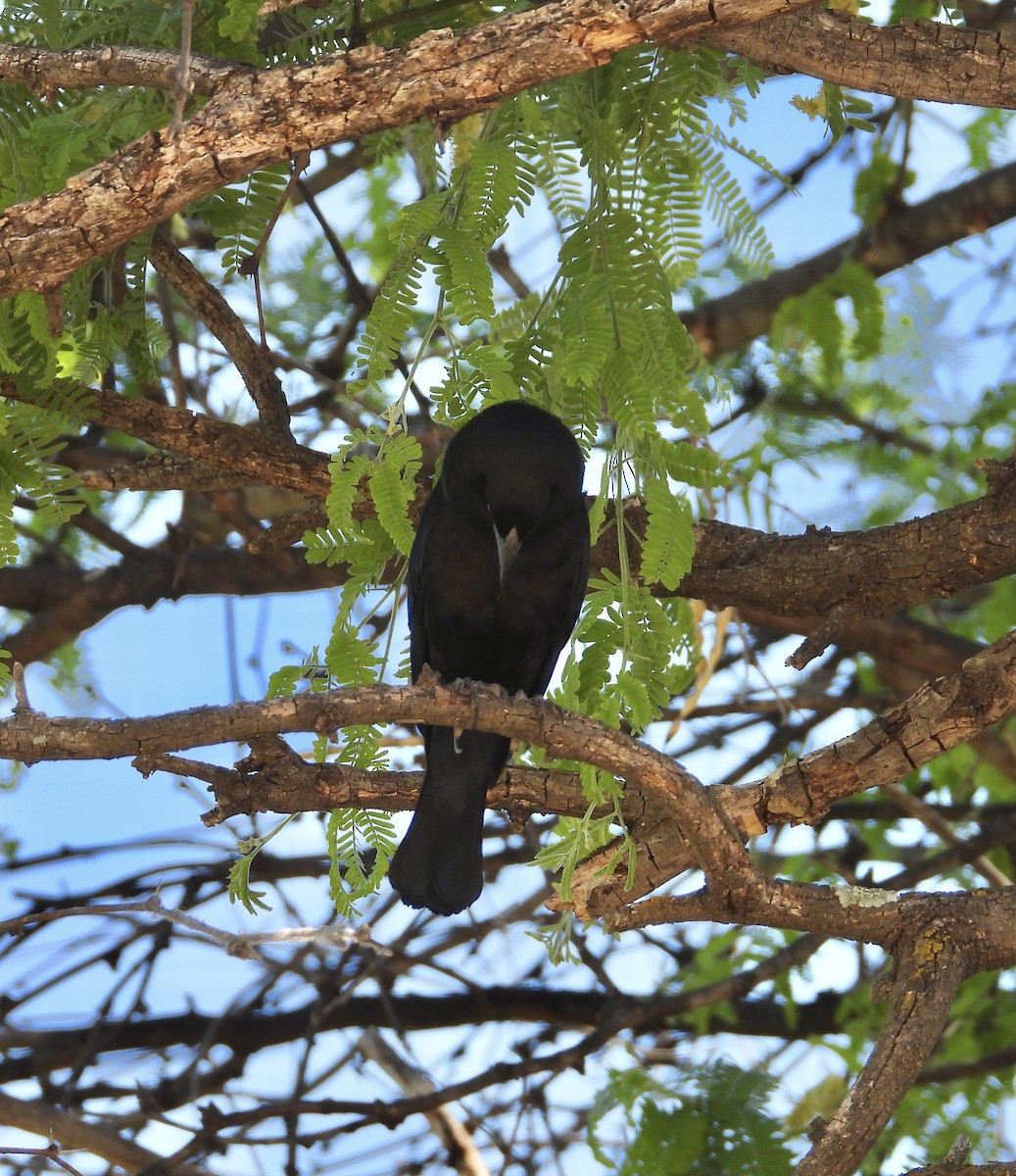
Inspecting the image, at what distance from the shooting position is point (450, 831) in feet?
13.8

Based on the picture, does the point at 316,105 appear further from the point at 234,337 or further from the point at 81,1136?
the point at 81,1136

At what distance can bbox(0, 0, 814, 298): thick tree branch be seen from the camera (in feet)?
9.61

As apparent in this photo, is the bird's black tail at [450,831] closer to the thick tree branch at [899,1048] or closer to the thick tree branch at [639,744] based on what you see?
the thick tree branch at [639,744]

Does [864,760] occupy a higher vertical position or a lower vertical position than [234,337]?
lower

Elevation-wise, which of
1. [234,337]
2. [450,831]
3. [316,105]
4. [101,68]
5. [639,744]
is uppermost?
[234,337]

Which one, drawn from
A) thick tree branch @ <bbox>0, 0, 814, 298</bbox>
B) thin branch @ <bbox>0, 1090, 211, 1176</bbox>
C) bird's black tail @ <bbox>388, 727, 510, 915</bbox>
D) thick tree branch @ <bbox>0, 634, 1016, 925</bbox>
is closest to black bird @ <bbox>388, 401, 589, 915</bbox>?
bird's black tail @ <bbox>388, 727, 510, 915</bbox>

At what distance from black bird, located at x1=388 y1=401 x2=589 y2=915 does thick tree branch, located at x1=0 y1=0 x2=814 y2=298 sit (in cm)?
115

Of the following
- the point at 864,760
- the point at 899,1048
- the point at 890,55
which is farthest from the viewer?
the point at 864,760

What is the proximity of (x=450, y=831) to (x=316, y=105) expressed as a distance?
2.13 metres

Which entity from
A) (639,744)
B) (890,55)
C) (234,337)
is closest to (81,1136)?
(234,337)

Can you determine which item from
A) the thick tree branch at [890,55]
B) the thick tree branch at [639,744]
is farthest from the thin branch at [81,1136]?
the thick tree branch at [890,55]

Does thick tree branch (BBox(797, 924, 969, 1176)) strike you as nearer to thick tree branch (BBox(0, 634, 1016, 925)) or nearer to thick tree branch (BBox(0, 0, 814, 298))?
thick tree branch (BBox(0, 634, 1016, 925))

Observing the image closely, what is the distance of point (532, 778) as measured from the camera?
393 centimetres

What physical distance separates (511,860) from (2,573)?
2.44 meters
